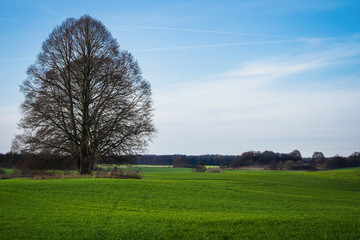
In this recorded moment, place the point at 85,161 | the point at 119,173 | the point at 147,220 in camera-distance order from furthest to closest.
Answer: the point at 85,161 < the point at 119,173 < the point at 147,220

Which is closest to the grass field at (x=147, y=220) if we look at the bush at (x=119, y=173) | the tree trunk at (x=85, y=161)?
the bush at (x=119, y=173)

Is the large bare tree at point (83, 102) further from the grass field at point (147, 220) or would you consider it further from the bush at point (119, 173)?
the grass field at point (147, 220)

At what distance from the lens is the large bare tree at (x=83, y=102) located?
92.7ft

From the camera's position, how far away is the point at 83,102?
2945cm

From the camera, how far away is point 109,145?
2947cm

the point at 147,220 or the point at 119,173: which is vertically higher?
the point at 119,173

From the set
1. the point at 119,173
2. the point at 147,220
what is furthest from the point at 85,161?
the point at 147,220

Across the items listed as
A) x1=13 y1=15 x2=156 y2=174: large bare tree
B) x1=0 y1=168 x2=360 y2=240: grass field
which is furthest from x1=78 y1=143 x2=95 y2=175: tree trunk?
x1=0 y1=168 x2=360 y2=240: grass field

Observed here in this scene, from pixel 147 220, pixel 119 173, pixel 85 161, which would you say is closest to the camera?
pixel 147 220

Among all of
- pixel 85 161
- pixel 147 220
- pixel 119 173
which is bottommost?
pixel 147 220

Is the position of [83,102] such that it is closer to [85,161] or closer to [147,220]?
[85,161]

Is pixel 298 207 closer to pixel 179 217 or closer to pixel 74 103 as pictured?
pixel 179 217

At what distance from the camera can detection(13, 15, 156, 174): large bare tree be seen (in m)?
28.3

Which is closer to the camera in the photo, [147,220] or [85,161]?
[147,220]
